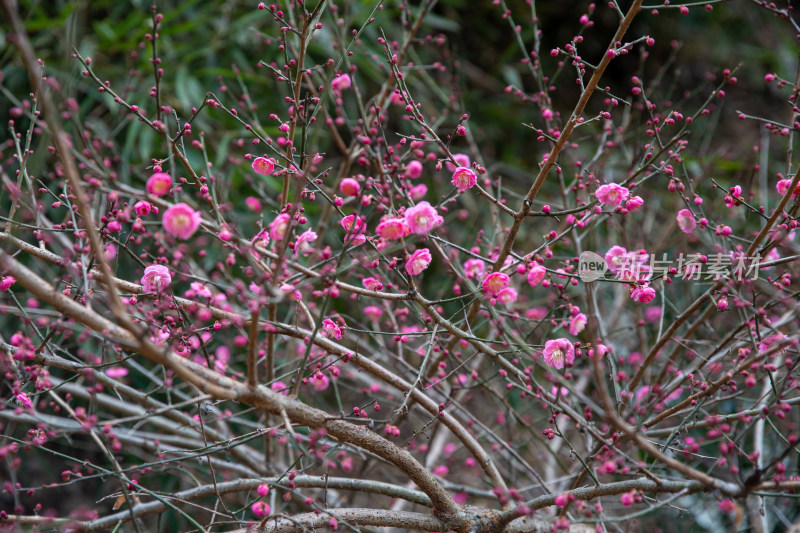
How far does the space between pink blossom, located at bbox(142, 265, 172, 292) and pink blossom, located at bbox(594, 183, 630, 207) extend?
2.75 ft

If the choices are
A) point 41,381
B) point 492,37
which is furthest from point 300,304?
point 492,37

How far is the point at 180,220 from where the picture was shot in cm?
107

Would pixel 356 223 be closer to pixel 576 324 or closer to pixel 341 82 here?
pixel 576 324

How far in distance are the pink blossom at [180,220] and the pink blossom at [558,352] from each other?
0.74 m

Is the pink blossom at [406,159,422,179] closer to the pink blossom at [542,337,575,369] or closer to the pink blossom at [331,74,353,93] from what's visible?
the pink blossom at [331,74,353,93]

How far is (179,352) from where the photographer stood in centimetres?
125

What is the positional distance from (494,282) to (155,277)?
65 cm

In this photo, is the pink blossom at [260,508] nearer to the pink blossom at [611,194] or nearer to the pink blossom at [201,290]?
the pink blossom at [201,290]

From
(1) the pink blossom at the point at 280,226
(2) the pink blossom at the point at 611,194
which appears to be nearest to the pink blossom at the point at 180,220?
(1) the pink blossom at the point at 280,226

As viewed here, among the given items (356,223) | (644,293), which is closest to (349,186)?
(356,223)

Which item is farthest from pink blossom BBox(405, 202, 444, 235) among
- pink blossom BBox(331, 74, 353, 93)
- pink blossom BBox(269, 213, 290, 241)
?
pink blossom BBox(331, 74, 353, 93)

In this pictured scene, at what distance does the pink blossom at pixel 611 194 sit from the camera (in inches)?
48.7

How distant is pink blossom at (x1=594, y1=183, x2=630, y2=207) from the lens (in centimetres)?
124

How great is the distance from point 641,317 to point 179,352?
1.59m
